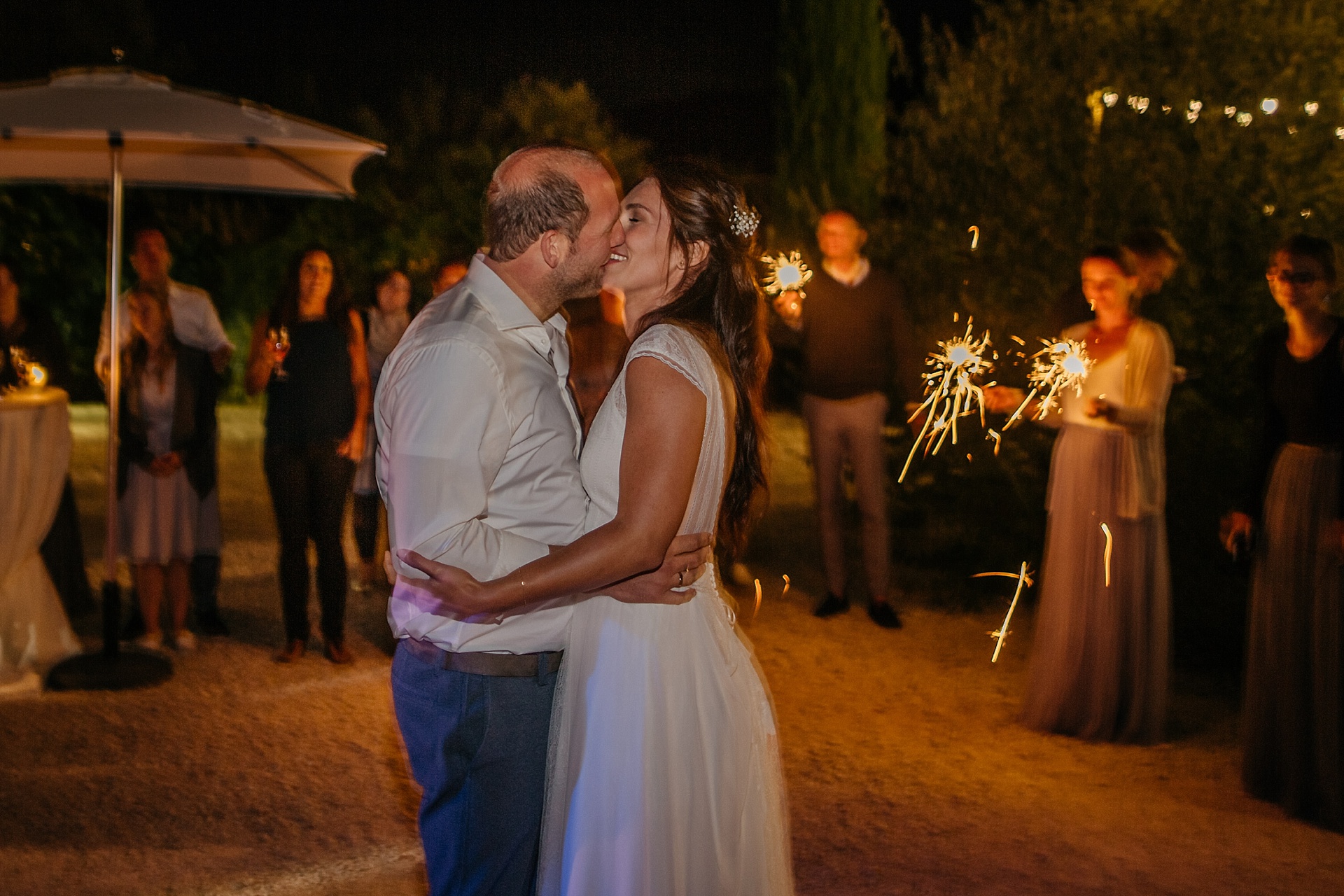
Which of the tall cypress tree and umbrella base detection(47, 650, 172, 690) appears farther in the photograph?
the tall cypress tree

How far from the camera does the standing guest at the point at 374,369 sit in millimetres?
8203

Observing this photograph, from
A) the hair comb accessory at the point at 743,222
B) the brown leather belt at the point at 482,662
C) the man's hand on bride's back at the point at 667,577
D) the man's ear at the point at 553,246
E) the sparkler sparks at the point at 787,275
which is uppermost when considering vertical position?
the sparkler sparks at the point at 787,275

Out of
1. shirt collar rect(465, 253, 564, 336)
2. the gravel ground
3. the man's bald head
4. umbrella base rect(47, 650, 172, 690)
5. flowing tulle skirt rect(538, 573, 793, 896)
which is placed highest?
the man's bald head

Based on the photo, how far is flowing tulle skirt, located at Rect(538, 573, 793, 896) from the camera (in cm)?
268

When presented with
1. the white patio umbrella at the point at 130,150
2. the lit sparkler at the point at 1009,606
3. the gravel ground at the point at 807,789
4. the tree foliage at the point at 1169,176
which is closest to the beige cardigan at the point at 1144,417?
the lit sparkler at the point at 1009,606

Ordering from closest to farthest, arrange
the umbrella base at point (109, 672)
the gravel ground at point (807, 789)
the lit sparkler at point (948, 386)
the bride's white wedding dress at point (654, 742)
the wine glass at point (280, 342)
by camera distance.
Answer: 1. the bride's white wedding dress at point (654, 742)
2. the gravel ground at point (807, 789)
3. the umbrella base at point (109, 672)
4. the wine glass at point (280, 342)
5. the lit sparkler at point (948, 386)

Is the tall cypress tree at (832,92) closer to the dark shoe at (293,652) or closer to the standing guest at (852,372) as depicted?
the standing guest at (852,372)

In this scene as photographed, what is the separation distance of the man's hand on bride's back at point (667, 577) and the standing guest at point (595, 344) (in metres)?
3.24

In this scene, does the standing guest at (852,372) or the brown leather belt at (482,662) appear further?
the standing guest at (852,372)

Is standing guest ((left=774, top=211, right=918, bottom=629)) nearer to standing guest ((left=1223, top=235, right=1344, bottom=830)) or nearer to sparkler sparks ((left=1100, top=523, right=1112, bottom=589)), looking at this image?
sparkler sparks ((left=1100, top=523, right=1112, bottom=589))

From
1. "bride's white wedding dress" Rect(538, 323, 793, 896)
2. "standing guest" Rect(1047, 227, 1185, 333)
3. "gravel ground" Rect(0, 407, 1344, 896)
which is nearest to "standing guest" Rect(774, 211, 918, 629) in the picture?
"gravel ground" Rect(0, 407, 1344, 896)

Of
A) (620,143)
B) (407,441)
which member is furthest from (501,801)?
(620,143)

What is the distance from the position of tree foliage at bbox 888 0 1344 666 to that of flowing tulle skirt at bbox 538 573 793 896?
17.9ft

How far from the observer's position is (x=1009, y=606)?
335 inches
